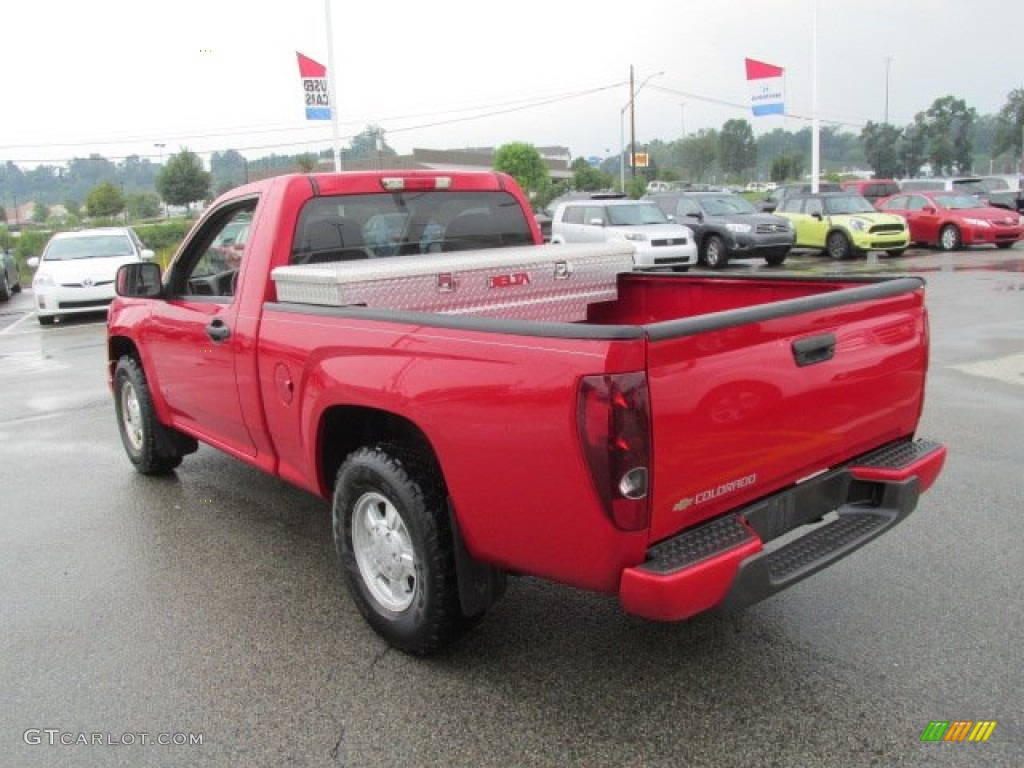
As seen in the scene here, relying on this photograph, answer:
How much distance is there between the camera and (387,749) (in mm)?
2883

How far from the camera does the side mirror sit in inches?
199

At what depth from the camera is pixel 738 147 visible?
137625mm

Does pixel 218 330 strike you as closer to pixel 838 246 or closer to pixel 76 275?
pixel 76 275

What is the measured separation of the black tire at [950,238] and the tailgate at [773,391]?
20652 millimetres

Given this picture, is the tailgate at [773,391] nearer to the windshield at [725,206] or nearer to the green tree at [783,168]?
the windshield at [725,206]

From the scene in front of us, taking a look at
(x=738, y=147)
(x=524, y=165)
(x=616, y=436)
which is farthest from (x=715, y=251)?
(x=738, y=147)

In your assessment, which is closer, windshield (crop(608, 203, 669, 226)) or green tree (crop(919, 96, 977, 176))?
windshield (crop(608, 203, 669, 226))

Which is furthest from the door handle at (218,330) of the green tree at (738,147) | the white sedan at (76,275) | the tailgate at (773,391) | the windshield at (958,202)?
the green tree at (738,147)

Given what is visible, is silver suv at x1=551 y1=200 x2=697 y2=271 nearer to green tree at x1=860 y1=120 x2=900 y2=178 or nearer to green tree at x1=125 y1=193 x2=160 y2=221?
green tree at x1=125 y1=193 x2=160 y2=221

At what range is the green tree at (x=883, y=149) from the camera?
9375cm

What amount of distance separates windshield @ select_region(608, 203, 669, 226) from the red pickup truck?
14.0 m

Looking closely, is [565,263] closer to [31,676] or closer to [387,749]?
[387,749]

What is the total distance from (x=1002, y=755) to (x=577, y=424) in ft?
5.51

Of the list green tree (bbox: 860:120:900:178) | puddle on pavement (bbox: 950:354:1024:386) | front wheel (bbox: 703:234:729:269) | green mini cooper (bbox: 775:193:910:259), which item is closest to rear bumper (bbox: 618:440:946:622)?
puddle on pavement (bbox: 950:354:1024:386)
